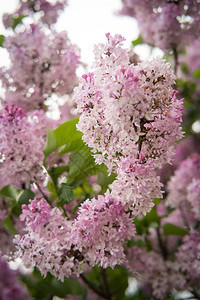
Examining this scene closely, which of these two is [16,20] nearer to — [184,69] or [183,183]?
[183,183]

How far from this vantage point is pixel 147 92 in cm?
53

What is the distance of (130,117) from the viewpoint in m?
0.54

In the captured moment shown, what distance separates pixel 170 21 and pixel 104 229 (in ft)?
3.17

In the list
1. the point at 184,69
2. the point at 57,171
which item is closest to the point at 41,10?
the point at 57,171

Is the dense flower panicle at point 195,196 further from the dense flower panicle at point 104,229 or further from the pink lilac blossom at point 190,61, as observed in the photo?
the pink lilac blossom at point 190,61

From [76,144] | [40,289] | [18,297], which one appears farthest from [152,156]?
[40,289]

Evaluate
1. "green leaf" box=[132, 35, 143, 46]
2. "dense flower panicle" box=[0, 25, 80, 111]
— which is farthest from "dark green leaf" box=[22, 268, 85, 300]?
"green leaf" box=[132, 35, 143, 46]

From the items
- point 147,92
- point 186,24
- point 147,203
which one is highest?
point 186,24

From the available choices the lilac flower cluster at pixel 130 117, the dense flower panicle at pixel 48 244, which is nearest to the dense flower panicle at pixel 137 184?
the lilac flower cluster at pixel 130 117

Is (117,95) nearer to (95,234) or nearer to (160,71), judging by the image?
(160,71)

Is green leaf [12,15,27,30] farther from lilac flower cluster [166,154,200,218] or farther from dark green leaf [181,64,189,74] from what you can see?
dark green leaf [181,64,189,74]

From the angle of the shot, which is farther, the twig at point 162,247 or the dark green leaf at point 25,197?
the twig at point 162,247

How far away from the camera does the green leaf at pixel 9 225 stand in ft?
2.96

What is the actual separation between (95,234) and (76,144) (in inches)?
11.2
